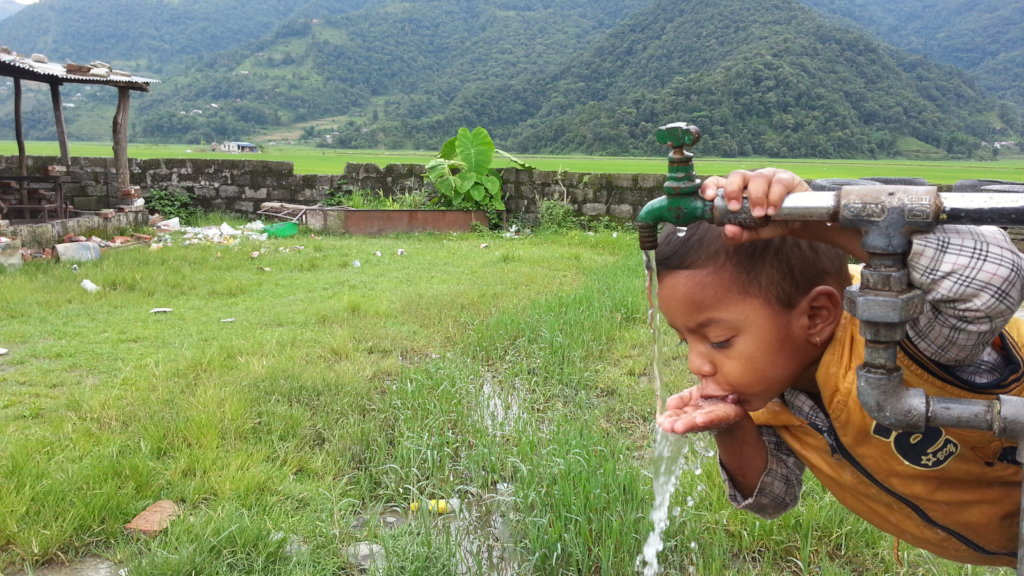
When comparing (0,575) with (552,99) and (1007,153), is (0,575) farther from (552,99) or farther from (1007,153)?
(552,99)

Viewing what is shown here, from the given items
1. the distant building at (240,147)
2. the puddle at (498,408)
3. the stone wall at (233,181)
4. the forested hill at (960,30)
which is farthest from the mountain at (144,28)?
the puddle at (498,408)

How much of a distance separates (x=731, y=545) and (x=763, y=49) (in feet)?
142

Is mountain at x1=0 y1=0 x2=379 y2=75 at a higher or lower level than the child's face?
higher

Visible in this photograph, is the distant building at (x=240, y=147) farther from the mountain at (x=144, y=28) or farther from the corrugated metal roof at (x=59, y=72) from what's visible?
the mountain at (x=144, y=28)

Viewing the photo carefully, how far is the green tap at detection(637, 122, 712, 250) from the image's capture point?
42.1 inches

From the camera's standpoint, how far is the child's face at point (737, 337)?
4.50ft

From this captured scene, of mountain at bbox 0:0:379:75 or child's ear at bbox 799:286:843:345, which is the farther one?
mountain at bbox 0:0:379:75

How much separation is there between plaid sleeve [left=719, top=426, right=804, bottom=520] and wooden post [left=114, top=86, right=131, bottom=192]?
10.7 m

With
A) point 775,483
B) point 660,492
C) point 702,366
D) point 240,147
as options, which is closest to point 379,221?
point 660,492

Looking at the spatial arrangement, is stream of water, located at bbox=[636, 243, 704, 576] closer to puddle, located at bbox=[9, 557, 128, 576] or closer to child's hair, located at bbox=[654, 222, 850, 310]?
child's hair, located at bbox=[654, 222, 850, 310]

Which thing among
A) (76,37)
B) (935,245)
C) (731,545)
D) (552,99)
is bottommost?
(731,545)

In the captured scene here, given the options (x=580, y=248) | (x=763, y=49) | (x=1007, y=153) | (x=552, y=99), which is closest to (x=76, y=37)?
(x=552, y=99)

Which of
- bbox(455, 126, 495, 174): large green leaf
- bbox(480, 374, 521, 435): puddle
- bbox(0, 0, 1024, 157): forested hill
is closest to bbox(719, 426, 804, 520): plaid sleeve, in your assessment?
bbox(480, 374, 521, 435): puddle

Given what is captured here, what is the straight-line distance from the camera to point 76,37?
411 feet
